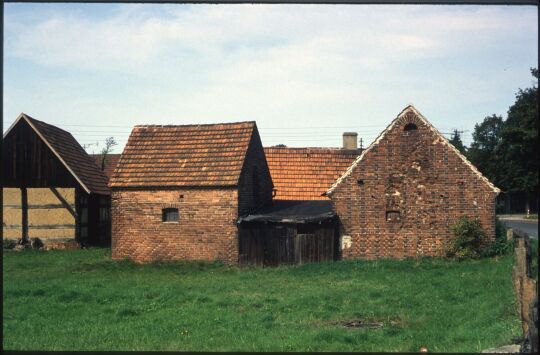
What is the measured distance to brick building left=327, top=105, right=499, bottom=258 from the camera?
67.9ft

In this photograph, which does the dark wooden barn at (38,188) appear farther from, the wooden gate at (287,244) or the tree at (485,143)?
the tree at (485,143)

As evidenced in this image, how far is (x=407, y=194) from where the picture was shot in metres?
21.0

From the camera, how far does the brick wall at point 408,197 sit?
67.9 ft

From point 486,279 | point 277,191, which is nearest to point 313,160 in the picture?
point 277,191

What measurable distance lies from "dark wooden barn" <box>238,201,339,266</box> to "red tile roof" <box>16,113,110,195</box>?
9543 millimetres

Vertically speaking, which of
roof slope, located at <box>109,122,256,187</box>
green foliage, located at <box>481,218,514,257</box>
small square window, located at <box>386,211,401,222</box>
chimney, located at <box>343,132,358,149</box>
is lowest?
green foliage, located at <box>481,218,514,257</box>

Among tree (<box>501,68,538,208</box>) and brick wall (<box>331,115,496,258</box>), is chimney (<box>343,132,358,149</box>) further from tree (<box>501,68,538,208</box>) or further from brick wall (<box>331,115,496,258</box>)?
tree (<box>501,68,538,208</box>)

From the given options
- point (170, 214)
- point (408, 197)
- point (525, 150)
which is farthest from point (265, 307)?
point (170, 214)

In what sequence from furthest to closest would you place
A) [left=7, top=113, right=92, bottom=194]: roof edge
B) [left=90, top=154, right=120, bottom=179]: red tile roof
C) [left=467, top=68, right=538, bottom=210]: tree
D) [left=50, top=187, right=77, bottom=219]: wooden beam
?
[left=90, top=154, right=120, bottom=179]: red tile roof
[left=50, top=187, right=77, bottom=219]: wooden beam
[left=7, top=113, right=92, bottom=194]: roof edge
[left=467, top=68, right=538, bottom=210]: tree

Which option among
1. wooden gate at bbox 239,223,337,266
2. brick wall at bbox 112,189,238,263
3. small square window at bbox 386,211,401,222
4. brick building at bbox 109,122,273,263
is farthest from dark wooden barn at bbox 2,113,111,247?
small square window at bbox 386,211,401,222

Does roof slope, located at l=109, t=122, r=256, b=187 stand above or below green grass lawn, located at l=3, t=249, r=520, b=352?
above

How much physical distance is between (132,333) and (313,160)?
22.8 meters

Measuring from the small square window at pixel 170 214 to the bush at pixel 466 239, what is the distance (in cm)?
1044

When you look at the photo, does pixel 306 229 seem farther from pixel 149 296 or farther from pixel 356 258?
pixel 149 296
